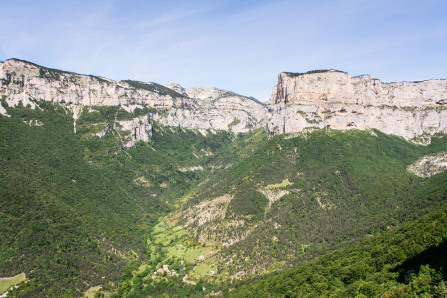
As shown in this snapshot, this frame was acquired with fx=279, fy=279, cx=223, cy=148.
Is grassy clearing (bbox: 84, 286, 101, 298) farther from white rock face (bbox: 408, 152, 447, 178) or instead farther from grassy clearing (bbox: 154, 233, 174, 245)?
white rock face (bbox: 408, 152, 447, 178)

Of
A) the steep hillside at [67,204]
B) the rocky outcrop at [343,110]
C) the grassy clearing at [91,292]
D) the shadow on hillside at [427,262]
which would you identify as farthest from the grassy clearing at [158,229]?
the shadow on hillside at [427,262]

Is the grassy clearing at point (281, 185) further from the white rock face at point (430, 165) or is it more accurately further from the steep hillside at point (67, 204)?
the white rock face at point (430, 165)

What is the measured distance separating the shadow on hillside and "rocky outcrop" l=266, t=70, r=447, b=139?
131 m

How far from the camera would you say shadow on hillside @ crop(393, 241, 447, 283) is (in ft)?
140

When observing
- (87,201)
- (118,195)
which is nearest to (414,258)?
(87,201)

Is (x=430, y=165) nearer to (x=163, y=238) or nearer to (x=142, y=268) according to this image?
(x=163, y=238)

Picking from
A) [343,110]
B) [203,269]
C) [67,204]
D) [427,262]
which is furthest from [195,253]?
[343,110]

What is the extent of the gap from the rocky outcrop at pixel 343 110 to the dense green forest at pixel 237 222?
38.8ft

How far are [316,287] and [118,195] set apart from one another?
122 m

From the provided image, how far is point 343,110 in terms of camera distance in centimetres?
18088

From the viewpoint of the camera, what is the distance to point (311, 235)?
345ft

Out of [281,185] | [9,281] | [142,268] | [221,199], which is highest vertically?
[281,185]

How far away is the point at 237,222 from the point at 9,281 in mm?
78465

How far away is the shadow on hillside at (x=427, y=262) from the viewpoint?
140 feet
